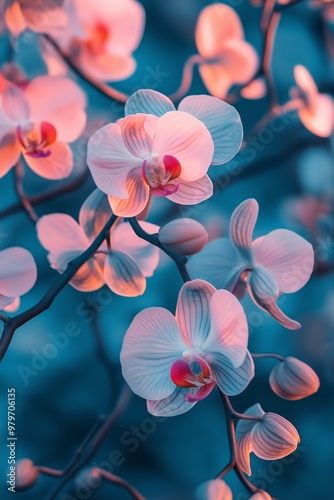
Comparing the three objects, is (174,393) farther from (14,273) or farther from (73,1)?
(73,1)

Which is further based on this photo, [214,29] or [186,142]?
[214,29]

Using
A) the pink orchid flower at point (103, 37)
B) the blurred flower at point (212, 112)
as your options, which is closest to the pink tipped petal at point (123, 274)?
the blurred flower at point (212, 112)

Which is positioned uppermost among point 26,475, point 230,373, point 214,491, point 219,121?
point 219,121

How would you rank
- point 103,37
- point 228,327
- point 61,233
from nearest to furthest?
1. point 228,327
2. point 61,233
3. point 103,37

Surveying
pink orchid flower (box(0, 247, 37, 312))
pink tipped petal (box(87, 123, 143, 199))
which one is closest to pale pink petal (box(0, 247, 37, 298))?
pink orchid flower (box(0, 247, 37, 312))

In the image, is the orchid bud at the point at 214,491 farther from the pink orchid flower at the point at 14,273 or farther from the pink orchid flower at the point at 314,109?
the pink orchid flower at the point at 314,109

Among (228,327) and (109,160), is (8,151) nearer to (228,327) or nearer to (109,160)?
(109,160)

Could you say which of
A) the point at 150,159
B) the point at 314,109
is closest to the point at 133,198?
the point at 150,159
